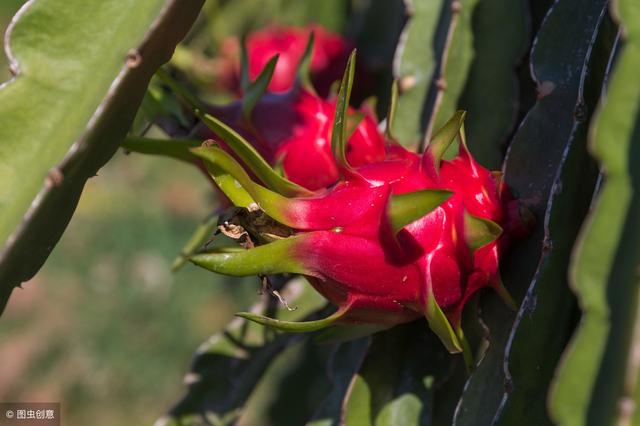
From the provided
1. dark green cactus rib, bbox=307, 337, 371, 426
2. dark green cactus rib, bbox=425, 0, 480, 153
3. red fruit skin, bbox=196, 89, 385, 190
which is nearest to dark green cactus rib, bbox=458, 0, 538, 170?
dark green cactus rib, bbox=425, 0, 480, 153

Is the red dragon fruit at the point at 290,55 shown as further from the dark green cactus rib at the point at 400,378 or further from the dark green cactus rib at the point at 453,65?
the dark green cactus rib at the point at 400,378

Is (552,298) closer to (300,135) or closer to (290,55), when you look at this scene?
(300,135)

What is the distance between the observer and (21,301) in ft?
9.65

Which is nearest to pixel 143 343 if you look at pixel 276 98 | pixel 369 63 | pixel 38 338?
pixel 38 338

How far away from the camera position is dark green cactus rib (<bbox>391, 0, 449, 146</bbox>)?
1015 mm

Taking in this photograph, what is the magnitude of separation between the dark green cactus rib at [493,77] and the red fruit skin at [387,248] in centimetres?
19

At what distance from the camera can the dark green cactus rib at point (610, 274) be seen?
0.50 meters

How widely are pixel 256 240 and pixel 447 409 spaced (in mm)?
315

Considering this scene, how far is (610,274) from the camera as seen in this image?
0.52 metres

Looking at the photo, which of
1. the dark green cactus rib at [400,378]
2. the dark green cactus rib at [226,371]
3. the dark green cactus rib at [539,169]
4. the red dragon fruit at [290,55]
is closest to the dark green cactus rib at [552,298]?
the dark green cactus rib at [539,169]

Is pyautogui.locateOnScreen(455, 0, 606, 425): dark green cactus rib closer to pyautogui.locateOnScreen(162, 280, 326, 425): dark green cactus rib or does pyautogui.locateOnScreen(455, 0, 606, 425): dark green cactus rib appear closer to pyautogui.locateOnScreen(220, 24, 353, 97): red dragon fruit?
pyautogui.locateOnScreen(162, 280, 326, 425): dark green cactus rib

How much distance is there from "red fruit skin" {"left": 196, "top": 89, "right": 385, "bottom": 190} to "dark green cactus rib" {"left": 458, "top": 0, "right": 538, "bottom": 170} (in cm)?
12

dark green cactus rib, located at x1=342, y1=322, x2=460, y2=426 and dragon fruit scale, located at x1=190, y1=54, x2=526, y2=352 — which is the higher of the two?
dragon fruit scale, located at x1=190, y1=54, x2=526, y2=352

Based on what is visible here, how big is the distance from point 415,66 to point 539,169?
30cm
